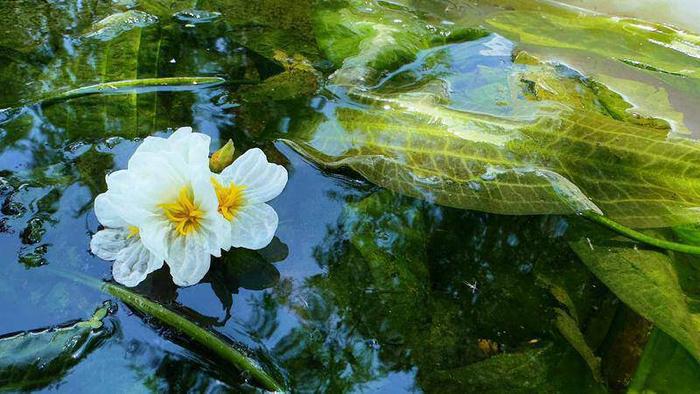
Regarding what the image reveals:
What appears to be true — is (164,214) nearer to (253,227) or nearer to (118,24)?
(253,227)

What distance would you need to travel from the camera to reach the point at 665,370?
126 cm

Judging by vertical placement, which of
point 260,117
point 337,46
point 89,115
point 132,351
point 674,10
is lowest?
point 132,351

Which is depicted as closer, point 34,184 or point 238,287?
point 238,287

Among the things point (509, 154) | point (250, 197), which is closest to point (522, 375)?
point (509, 154)

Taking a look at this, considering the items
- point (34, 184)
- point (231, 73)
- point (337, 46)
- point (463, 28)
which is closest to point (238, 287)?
point (34, 184)

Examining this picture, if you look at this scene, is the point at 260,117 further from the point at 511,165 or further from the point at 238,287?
the point at 511,165

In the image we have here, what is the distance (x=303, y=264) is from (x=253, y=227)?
163 mm

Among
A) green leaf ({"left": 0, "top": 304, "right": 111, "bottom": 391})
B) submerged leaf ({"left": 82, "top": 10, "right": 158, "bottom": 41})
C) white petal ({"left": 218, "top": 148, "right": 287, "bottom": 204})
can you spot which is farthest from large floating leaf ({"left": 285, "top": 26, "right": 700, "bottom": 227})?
submerged leaf ({"left": 82, "top": 10, "right": 158, "bottom": 41})

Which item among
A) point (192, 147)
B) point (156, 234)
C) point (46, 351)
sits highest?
point (192, 147)

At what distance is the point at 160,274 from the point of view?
49.5 inches

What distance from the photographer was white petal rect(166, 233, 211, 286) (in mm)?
1167

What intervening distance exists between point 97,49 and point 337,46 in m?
0.84

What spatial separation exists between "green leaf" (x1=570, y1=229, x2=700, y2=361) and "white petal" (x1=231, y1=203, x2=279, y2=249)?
0.77 metres

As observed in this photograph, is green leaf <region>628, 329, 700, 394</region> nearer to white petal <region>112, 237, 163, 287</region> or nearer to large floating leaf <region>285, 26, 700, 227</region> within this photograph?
large floating leaf <region>285, 26, 700, 227</region>
